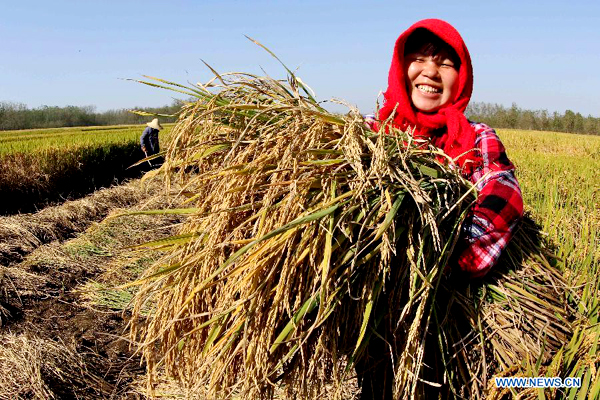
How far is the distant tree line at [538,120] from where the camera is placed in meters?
49.8

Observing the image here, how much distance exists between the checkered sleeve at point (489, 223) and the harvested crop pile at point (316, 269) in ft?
0.18

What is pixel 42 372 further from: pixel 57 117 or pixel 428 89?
pixel 57 117

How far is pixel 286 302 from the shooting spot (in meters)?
1.14

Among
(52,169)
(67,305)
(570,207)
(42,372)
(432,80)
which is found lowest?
(67,305)

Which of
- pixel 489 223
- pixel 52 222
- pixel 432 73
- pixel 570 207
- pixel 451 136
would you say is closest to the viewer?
pixel 489 223

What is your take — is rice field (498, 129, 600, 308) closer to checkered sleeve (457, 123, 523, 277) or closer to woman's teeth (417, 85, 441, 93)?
checkered sleeve (457, 123, 523, 277)

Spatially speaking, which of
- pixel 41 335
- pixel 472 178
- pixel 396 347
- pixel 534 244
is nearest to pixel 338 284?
pixel 396 347

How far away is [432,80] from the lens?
186 cm

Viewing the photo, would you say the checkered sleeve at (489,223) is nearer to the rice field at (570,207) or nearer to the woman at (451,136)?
the woman at (451,136)

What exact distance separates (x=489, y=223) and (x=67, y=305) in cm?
407

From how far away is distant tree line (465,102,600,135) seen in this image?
163ft

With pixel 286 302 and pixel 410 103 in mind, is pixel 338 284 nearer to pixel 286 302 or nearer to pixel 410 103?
pixel 286 302

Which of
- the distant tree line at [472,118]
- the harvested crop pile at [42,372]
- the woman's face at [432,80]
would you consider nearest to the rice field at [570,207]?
the woman's face at [432,80]

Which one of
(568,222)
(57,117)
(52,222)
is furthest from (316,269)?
(57,117)
